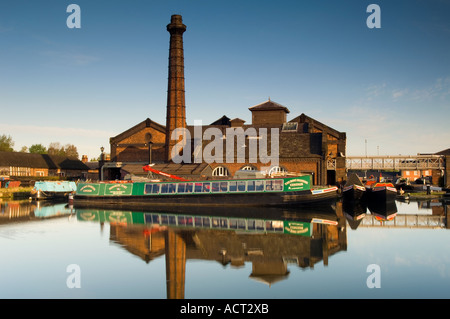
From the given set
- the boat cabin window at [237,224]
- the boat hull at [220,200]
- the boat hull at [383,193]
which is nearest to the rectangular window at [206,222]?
the boat cabin window at [237,224]

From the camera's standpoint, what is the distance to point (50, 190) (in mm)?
43656

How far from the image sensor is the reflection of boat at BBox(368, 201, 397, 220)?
25359 millimetres

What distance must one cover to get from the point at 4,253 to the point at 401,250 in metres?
14.6

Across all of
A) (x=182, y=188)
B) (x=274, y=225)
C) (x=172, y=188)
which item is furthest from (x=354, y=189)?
(x=274, y=225)

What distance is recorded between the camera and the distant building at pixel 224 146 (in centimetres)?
4150

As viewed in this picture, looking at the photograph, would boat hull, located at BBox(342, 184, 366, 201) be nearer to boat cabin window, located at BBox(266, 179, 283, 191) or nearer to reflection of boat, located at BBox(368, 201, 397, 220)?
reflection of boat, located at BBox(368, 201, 397, 220)

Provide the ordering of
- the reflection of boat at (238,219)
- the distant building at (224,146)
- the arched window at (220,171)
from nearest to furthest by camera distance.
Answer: the reflection of boat at (238,219), the distant building at (224,146), the arched window at (220,171)

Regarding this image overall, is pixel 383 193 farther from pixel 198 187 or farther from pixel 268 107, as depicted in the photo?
pixel 268 107

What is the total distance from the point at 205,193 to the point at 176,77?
16.5 meters

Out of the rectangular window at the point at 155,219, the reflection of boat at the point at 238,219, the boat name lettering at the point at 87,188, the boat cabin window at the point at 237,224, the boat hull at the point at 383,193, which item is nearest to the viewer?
the reflection of boat at the point at 238,219

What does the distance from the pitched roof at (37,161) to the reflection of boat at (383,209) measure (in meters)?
48.6

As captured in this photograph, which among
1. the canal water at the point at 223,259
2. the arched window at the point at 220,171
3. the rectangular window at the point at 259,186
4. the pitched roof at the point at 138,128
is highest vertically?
the pitched roof at the point at 138,128

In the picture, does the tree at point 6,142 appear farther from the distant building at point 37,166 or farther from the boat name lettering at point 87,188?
the boat name lettering at point 87,188

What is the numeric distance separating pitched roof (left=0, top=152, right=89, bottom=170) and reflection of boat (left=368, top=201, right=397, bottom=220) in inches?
1914
